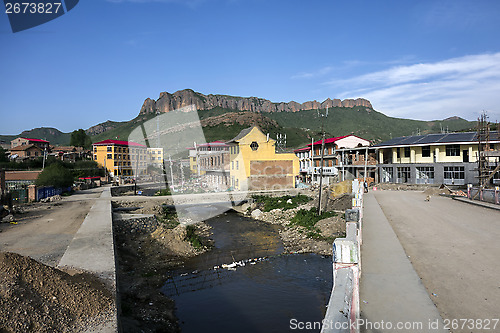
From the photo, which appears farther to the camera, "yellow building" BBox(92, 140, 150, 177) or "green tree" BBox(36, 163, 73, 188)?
"yellow building" BBox(92, 140, 150, 177)

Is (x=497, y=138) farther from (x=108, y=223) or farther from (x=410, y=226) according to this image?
(x=108, y=223)

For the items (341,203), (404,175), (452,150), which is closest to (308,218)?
(341,203)

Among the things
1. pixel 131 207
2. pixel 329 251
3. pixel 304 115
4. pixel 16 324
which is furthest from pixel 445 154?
pixel 304 115

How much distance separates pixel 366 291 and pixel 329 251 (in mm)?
13696

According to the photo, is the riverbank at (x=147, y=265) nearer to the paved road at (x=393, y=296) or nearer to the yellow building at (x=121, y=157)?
the paved road at (x=393, y=296)

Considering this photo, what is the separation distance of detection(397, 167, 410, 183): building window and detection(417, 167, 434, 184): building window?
1457 millimetres

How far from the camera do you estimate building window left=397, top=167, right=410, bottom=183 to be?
143 ft

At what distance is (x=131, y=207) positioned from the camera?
31.5 metres

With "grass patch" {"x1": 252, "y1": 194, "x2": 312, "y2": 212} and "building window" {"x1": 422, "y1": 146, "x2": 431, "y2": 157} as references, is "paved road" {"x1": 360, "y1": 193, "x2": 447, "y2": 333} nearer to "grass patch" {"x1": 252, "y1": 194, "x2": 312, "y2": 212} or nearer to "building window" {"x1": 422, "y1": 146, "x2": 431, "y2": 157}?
"grass patch" {"x1": 252, "y1": 194, "x2": 312, "y2": 212}

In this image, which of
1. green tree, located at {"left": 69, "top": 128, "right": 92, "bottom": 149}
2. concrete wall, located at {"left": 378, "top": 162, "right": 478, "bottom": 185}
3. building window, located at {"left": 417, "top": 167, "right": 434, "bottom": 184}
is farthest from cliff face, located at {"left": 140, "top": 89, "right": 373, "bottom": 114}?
building window, located at {"left": 417, "top": 167, "right": 434, "bottom": 184}

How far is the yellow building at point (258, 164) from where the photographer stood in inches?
1671

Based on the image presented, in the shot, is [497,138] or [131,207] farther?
[497,138]

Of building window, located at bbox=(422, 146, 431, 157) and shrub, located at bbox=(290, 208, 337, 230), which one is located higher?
building window, located at bbox=(422, 146, 431, 157)

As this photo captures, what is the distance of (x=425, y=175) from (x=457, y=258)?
123 ft
